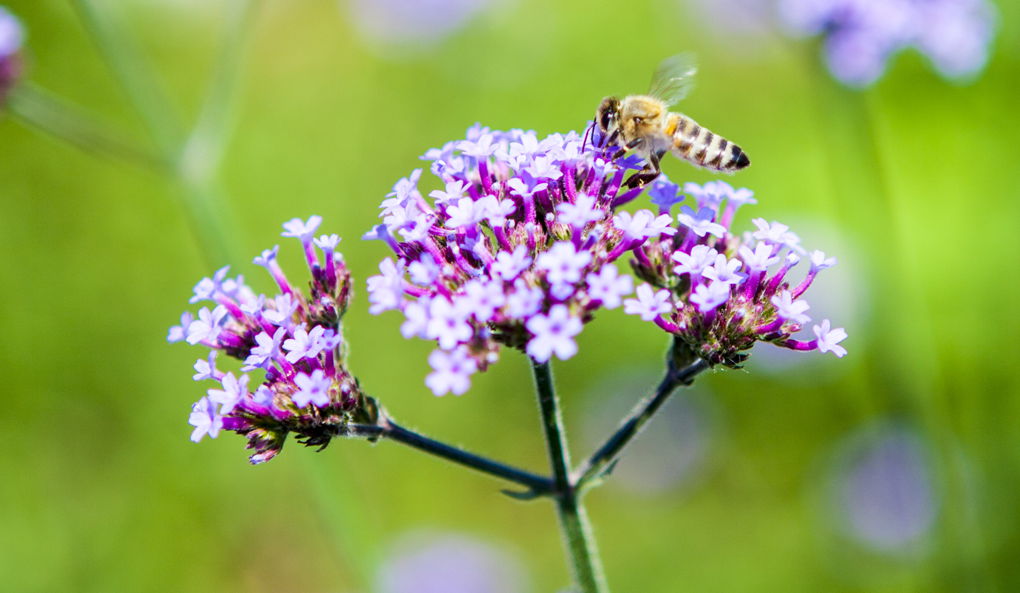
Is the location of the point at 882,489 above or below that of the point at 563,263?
above

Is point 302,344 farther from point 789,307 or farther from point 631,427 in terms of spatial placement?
point 789,307

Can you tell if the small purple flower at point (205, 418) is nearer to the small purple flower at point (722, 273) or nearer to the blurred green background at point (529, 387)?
the small purple flower at point (722, 273)

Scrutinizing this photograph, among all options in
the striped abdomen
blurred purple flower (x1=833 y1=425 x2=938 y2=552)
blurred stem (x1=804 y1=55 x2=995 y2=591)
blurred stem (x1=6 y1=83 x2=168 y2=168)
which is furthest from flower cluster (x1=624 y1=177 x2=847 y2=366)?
blurred purple flower (x1=833 y1=425 x2=938 y2=552)

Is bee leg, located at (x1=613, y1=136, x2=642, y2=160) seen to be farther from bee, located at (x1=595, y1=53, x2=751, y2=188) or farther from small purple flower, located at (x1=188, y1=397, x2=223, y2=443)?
small purple flower, located at (x1=188, y1=397, x2=223, y2=443)

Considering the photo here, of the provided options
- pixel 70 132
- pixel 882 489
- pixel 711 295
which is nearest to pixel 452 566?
pixel 882 489

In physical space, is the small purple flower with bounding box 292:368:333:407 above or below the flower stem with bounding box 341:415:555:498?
above
